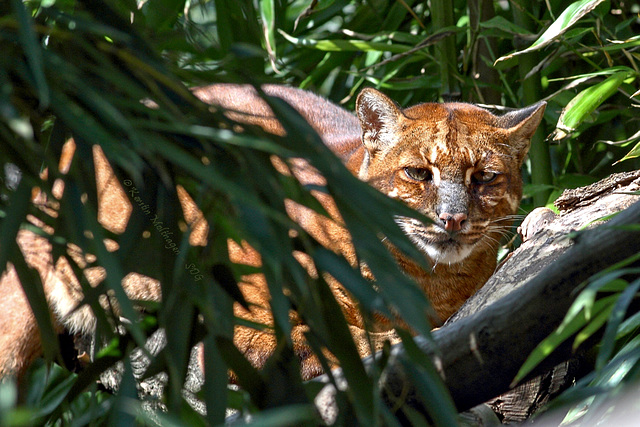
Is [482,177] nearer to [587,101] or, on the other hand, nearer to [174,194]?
[587,101]

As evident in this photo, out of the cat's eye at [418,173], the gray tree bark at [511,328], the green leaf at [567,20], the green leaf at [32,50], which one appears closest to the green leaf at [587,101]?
the green leaf at [567,20]

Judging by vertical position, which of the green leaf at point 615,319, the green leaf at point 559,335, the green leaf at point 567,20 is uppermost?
the green leaf at point 567,20

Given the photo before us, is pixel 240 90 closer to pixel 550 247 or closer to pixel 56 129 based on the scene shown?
pixel 550 247

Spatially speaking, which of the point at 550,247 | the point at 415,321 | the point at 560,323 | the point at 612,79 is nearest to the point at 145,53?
the point at 415,321

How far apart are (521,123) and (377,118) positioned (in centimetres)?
42

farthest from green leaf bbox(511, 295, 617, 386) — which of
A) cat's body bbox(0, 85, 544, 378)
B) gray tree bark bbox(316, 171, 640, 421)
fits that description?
cat's body bbox(0, 85, 544, 378)

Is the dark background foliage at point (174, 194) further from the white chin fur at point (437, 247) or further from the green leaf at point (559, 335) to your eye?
the white chin fur at point (437, 247)

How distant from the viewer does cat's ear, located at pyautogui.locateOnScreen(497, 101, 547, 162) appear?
2.22 m

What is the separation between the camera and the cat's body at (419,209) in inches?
80.7

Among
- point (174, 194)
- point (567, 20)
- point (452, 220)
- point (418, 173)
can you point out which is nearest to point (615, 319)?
point (174, 194)

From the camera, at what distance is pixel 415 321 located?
0.80m

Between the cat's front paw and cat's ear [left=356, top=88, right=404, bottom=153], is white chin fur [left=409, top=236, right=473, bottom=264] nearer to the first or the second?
the cat's front paw

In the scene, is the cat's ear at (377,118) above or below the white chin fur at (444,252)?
above

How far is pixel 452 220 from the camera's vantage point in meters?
2.00
